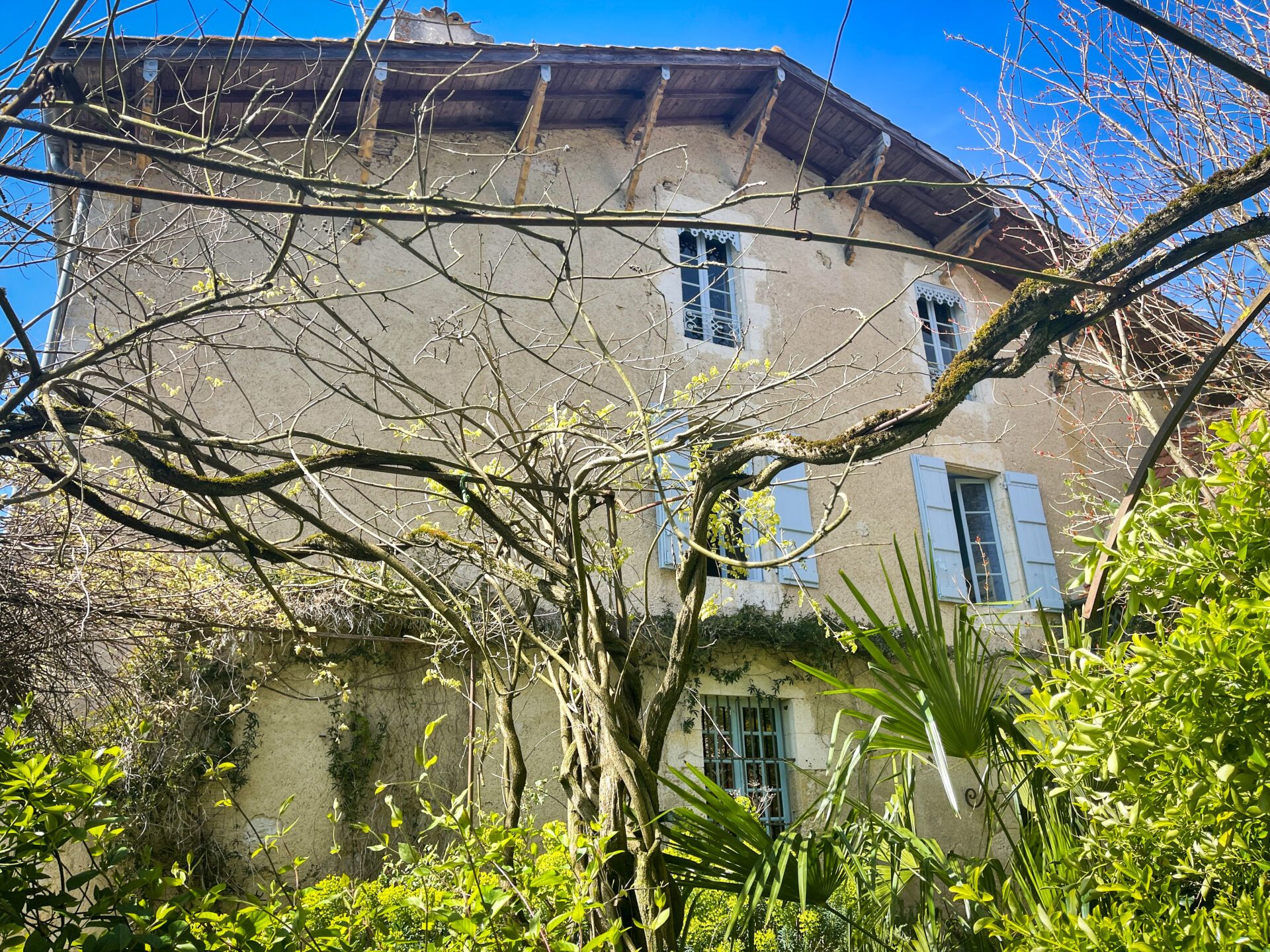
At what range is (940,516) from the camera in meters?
8.39

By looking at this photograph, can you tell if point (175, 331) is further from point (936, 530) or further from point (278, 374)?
point (936, 530)

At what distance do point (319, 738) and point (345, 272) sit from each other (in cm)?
316

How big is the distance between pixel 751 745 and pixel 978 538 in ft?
10.5

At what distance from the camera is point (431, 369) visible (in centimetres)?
680

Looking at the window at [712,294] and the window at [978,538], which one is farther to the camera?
the window at [978,538]

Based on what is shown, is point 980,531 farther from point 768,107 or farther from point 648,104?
point 648,104

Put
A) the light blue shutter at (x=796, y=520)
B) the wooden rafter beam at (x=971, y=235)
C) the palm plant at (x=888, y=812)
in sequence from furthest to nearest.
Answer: the wooden rafter beam at (x=971, y=235) → the light blue shutter at (x=796, y=520) → the palm plant at (x=888, y=812)

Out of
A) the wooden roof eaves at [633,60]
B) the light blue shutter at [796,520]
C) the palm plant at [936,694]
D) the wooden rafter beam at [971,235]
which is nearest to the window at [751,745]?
the light blue shutter at [796,520]

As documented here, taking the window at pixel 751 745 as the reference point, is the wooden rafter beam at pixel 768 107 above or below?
above

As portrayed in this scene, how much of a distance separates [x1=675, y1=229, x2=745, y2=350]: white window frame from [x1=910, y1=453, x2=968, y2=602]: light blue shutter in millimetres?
1977

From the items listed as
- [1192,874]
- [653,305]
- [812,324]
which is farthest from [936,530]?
[1192,874]

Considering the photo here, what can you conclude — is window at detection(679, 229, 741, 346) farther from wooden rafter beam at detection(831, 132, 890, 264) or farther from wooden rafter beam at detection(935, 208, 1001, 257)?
wooden rafter beam at detection(935, 208, 1001, 257)

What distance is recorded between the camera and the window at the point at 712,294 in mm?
7996

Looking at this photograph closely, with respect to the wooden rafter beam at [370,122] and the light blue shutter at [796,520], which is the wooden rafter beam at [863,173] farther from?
the wooden rafter beam at [370,122]
